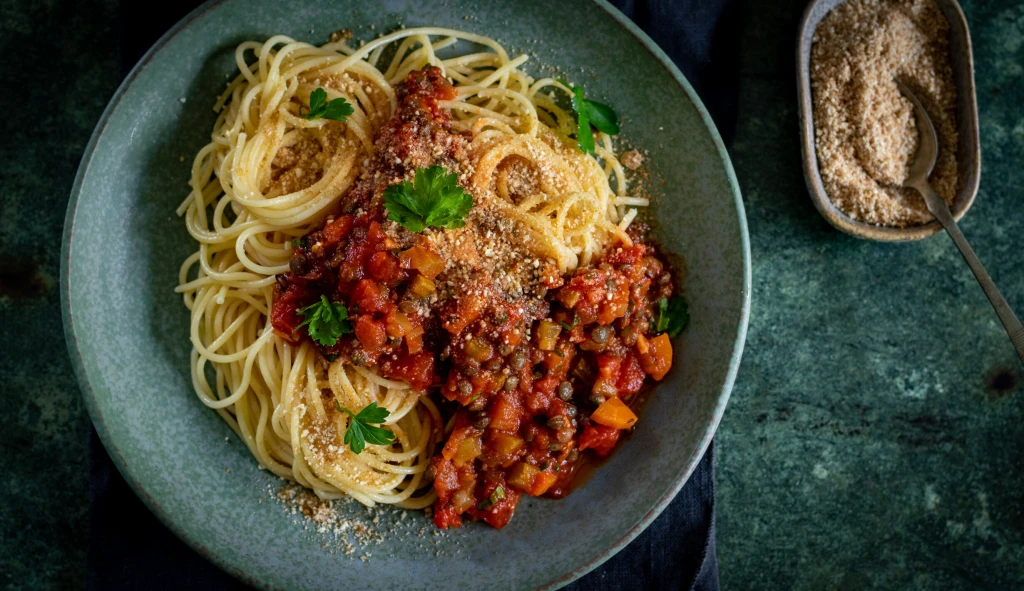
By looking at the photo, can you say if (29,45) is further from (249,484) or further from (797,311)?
(797,311)

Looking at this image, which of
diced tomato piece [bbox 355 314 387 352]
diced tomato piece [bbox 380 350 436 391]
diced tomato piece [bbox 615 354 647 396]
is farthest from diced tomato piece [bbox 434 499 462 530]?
diced tomato piece [bbox 615 354 647 396]

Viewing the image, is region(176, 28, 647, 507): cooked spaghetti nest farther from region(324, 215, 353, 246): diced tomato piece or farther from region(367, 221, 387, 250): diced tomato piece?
region(367, 221, 387, 250): diced tomato piece

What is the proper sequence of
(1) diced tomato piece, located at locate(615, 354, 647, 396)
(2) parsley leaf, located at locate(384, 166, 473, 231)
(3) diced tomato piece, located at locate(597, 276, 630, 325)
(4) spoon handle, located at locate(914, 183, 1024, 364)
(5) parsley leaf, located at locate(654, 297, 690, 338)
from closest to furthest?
1. (2) parsley leaf, located at locate(384, 166, 473, 231)
2. (3) diced tomato piece, located at locate(597, 276, 630, 325)
3. (1) diced tomato piece, located at locate(615, 354, 647, 396)
4. (5) parsley leaf, located at locate(654, 297, 690, 338)
5. (4) spoon handle, located at locate(914, 183, 1024, 364)

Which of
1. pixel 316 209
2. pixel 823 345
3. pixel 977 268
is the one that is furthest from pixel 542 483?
pixel 977 268

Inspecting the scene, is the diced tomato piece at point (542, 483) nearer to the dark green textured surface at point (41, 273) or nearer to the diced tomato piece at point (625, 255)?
the diced tomato piece at point (625, 255)

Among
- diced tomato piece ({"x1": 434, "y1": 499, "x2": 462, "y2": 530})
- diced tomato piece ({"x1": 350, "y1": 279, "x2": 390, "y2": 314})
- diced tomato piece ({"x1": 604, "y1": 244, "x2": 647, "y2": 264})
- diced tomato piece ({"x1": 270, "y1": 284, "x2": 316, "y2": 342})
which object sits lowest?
diced tomato piece ({"x1": 434, "y1": 499, "x2": 462, "y2": 530})


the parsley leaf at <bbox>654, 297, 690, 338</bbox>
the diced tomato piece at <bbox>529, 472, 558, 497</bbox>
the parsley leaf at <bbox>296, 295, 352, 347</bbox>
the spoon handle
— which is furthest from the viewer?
the spoon handle

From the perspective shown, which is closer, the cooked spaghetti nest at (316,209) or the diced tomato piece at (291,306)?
the diced tomato piece at (291,306)

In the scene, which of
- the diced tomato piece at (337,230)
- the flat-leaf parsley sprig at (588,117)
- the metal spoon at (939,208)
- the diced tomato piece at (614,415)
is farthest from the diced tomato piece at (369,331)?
the metal spoon at (939,208)
